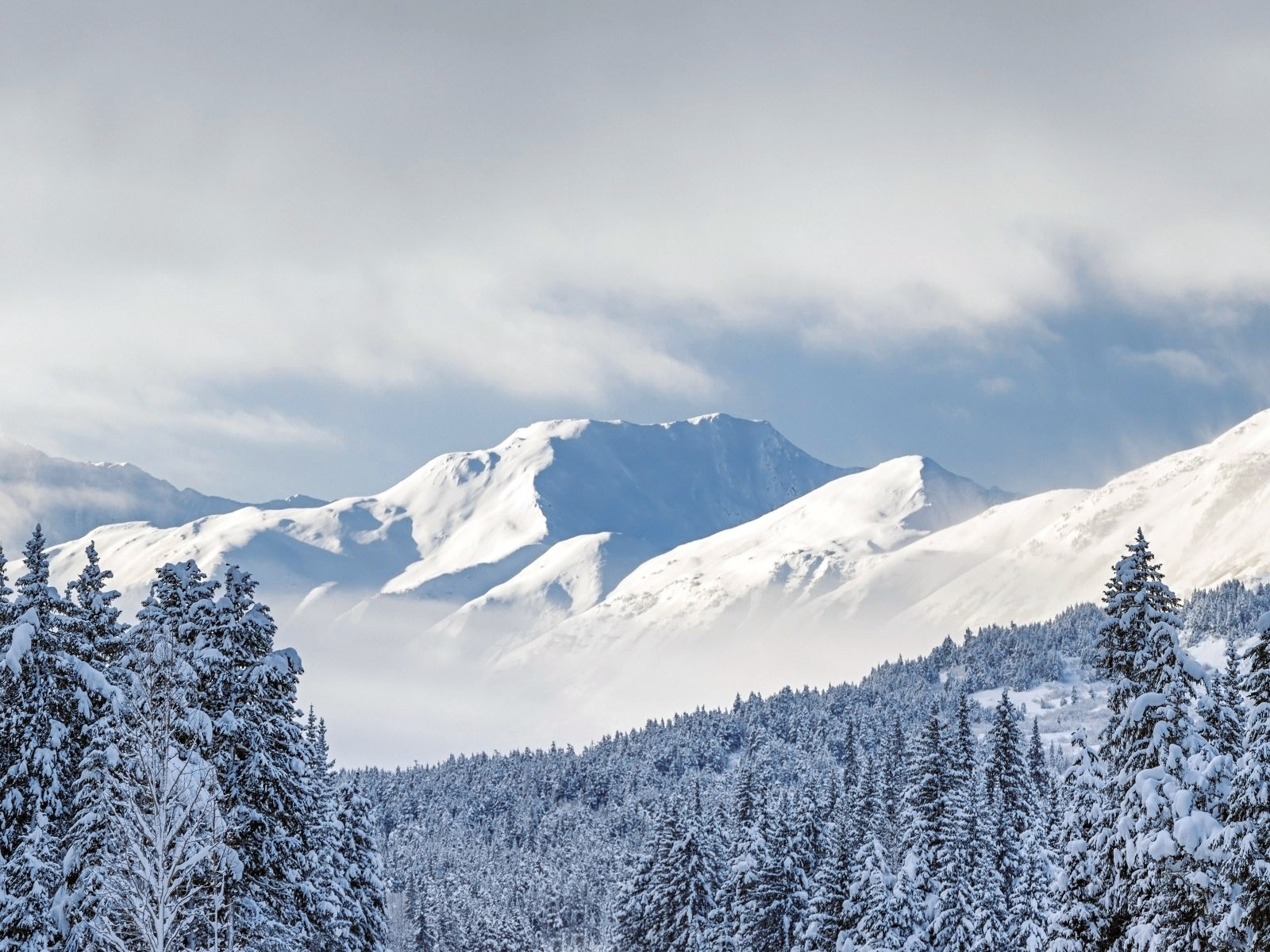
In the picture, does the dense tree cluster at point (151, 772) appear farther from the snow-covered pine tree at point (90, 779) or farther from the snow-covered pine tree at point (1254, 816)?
the snow-covered pine tree at point (1254, 816)

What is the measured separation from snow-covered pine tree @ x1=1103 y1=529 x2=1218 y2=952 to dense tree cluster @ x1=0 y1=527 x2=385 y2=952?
1942cm

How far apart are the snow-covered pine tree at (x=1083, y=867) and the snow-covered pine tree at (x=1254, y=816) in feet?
20.6

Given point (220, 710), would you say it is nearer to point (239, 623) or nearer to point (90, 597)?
point (239, 623)

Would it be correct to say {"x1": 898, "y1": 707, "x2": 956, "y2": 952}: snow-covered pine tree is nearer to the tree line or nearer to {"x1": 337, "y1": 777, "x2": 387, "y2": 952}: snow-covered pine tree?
the tree line

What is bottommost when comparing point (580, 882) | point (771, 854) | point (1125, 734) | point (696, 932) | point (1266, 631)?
point (580, 882)

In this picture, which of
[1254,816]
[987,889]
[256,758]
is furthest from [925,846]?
[256,758]

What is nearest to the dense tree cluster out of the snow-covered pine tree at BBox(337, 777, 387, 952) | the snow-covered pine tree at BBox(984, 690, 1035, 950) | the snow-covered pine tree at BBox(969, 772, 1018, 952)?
the snow-covered pine tree at BBox(337, 777, 387, 952)

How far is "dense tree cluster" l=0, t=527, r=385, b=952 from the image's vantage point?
23094mm

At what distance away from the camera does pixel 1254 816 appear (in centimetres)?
2212

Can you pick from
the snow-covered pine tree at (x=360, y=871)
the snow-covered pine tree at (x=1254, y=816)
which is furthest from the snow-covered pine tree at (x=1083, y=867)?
the snow-covered pine tree at (x=360, y=871)

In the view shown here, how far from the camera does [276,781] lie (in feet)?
98.5

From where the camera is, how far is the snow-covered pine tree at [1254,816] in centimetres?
2164

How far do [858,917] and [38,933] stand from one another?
1423 inches

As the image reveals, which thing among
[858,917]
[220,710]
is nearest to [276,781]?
[220,710]
